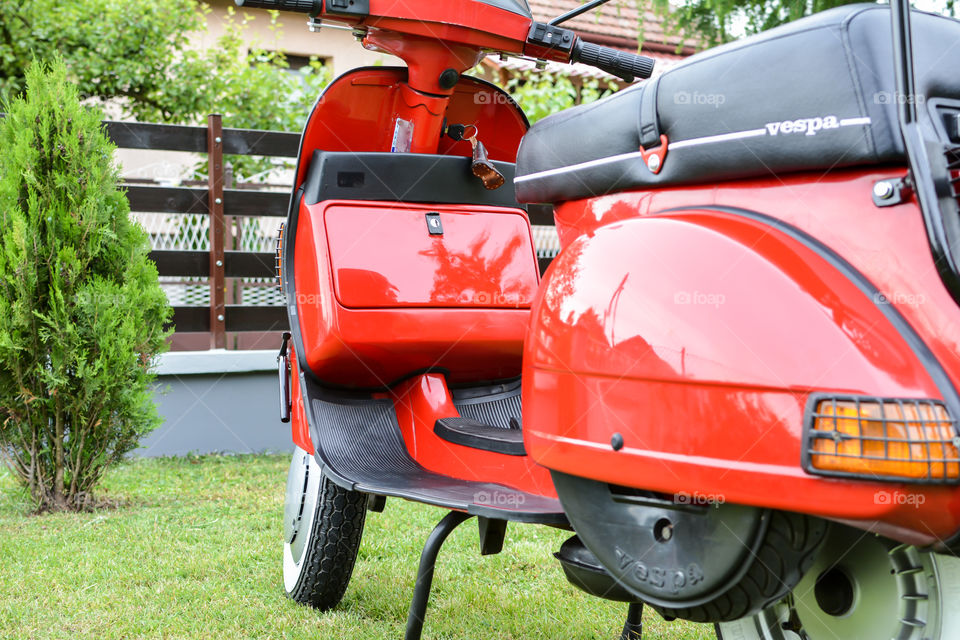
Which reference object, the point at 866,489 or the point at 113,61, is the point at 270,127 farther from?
the point at 866,489

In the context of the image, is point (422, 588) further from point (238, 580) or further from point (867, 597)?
point (238, 580)

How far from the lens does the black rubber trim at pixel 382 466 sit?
1.74 m

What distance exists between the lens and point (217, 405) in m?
5.11

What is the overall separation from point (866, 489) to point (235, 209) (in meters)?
4.67

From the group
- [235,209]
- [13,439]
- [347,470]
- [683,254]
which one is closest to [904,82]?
[683,254]

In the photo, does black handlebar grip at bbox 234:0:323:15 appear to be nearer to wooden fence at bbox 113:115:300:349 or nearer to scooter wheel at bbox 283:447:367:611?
scooter wheel at bbox 283:447:367:611

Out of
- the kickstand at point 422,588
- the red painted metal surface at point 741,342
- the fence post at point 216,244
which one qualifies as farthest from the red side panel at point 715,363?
the fence post at point 216,244

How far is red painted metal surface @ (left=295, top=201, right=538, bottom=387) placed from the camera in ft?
7.64

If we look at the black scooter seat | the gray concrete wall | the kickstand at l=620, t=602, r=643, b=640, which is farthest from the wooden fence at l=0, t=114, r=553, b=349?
the black scooter seat

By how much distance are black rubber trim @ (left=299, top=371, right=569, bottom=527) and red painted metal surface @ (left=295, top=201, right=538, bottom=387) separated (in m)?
0.07

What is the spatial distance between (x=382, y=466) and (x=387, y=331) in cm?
34

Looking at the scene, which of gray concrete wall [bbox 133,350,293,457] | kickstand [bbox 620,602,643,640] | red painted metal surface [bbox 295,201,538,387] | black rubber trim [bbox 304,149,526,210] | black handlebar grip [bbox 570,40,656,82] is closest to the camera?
kickstand [bbox 620,602,643,640]

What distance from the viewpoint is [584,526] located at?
4.55ft

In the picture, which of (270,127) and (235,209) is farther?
(270,127)
